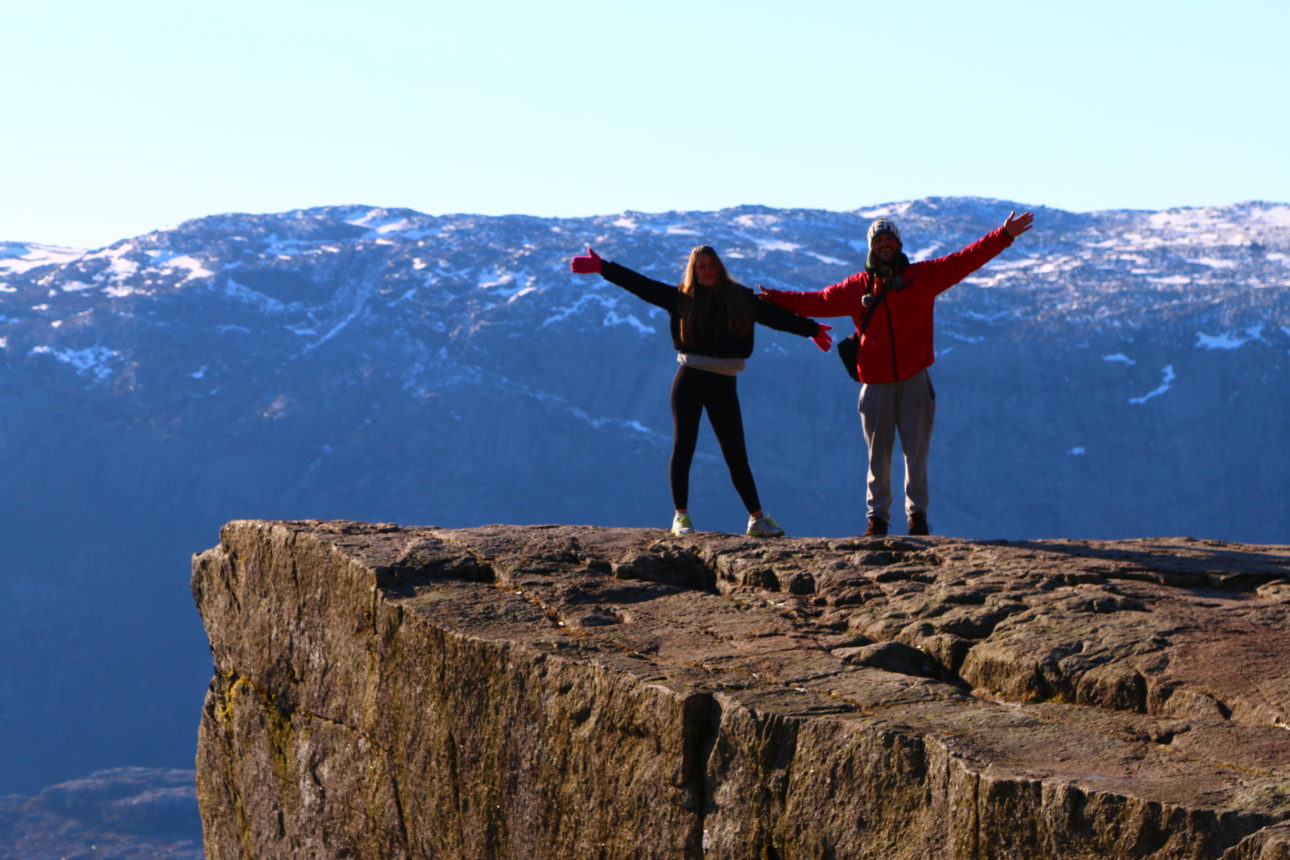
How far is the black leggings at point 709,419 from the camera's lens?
10.4m

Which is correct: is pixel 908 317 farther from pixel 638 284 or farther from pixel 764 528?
pixel 638 284

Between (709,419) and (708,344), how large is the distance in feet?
1.85

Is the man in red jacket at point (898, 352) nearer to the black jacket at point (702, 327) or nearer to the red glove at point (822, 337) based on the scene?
the red glove at point (822, 337)

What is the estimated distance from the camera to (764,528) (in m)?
10.1

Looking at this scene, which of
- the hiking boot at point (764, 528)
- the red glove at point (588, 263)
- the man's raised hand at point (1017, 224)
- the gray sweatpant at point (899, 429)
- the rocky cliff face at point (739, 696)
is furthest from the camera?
the red glove at point (588, 263)

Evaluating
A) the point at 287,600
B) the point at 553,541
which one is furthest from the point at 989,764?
the point at 287,600

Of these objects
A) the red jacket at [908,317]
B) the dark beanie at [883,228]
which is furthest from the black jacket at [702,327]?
the dark beanie at [883,228]

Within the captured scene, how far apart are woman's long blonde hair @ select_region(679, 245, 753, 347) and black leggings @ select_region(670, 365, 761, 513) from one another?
32 cm

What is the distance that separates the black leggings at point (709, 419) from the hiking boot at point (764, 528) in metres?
0.18

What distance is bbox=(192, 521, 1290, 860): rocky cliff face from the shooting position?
504 cm

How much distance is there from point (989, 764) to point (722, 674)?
1.69 meters

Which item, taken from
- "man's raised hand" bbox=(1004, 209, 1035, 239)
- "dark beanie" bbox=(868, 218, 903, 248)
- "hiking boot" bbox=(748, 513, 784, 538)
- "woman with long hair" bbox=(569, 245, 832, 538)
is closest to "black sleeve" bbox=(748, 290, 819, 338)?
"woman with long hair" bbox=(569, 245, 832, 538)

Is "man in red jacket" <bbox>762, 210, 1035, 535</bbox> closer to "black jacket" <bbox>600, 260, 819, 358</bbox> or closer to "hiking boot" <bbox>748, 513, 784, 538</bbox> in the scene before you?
"black jacket" <bbox>600, 260, 819, 358</bbox>

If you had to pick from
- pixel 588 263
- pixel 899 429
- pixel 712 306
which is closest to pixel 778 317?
pixel 712 306
